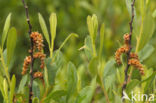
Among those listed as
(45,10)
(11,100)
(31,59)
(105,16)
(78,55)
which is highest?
(45,10)

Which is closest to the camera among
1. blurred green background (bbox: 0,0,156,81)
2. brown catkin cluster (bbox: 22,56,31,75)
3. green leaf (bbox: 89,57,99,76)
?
green leaf (bbox: 89,57,99,76)

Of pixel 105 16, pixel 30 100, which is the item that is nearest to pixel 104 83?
pixel 30 100

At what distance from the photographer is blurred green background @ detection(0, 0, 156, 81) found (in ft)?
8.41

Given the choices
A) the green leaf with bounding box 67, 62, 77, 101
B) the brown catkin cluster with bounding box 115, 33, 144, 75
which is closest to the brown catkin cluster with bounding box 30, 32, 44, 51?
the green leaf with bounding box 67, 62, 77, 101

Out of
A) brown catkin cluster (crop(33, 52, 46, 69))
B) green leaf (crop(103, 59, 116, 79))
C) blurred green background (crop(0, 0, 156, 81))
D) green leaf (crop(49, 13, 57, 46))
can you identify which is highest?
blurred green background (crop(0, 0, 156, 81))

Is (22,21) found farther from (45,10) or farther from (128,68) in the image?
(128,68)

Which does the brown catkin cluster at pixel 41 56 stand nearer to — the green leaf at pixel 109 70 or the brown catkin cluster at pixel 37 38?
the brown catkin cluster at pixel 37 38

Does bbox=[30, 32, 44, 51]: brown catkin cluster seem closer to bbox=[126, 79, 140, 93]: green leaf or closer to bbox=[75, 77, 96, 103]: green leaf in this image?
bbox=[75, 77, 96, 103]: green leaf

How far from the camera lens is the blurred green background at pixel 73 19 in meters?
2.56

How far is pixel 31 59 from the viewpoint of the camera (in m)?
1.04

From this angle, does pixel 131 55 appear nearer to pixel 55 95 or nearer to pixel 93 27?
pixel 93 27

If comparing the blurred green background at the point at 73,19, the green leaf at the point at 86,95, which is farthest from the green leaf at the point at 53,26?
the blurred green background at the point at 73,19

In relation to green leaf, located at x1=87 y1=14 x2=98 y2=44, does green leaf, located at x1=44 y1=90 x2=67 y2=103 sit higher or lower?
lower

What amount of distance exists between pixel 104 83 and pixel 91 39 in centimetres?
16
